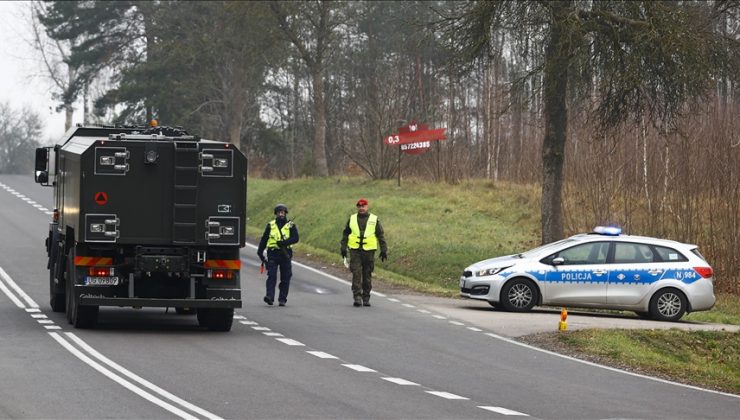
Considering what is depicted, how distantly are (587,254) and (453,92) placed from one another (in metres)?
40.2

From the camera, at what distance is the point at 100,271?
63.6ft

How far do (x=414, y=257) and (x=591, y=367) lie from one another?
17.2 metres

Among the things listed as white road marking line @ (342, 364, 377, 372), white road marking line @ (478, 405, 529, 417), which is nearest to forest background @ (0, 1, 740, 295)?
white road marking line @ (342, 364, 377, 372)

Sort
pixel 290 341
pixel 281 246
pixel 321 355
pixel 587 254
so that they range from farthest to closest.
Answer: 1. pixel 587 254
2. pixel 281 246
3. pixel 290 341
4. pixel 321 355

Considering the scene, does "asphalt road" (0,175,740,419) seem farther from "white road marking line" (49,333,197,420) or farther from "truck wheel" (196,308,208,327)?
"truck wheel" (196,308,208,327)

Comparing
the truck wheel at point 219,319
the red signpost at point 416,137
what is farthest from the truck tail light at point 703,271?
the red signpost at point 416,137

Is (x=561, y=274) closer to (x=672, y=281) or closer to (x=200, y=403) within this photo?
(x=672, y=281)

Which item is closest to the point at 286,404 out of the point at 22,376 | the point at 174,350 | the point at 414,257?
the point at 22,376

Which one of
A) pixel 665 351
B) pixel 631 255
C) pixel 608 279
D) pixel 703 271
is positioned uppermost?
pixel 631 255

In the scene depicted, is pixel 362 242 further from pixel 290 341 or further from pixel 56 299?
pixel 290 341

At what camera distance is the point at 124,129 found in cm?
2227

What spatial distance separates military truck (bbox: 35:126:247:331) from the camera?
62.8 feet

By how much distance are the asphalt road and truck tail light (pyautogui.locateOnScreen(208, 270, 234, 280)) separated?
0.83m

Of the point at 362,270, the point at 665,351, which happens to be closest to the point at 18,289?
the point at 362,270
